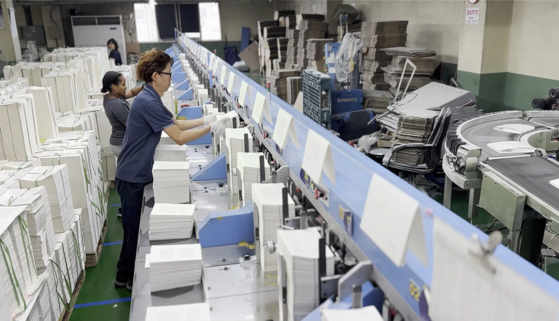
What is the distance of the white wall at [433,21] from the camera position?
8062 mm

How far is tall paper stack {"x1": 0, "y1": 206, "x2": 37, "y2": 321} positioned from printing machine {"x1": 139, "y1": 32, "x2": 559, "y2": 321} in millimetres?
1013

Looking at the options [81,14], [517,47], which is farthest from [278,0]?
[517,47]

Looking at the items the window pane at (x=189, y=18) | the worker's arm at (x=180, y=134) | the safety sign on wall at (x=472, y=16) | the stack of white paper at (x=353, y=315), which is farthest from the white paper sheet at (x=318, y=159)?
the window pane at (x=189, y=18)

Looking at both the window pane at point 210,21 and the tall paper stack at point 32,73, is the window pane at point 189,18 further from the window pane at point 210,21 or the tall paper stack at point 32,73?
the tall paper stack at point 32,73

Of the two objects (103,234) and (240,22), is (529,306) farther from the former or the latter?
(240,22)

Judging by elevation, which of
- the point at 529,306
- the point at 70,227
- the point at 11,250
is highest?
the point at 529,306

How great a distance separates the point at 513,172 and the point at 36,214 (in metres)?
3.30

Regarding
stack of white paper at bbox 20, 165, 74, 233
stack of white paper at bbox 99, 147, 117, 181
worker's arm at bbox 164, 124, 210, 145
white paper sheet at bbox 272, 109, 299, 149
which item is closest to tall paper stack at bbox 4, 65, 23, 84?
stack of white paper at bbox 99, 147, 117, 181

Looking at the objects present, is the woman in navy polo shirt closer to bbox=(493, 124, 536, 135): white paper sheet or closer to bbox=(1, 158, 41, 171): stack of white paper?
bbox=(1, 158, 41, 171): stack of white paper

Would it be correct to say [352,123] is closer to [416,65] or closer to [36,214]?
[416,65]

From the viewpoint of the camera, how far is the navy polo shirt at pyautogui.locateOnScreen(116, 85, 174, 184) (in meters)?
2.97

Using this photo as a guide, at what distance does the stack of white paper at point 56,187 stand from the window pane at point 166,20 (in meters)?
17.0

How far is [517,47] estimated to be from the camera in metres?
6.74

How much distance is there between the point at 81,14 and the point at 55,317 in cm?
1838
